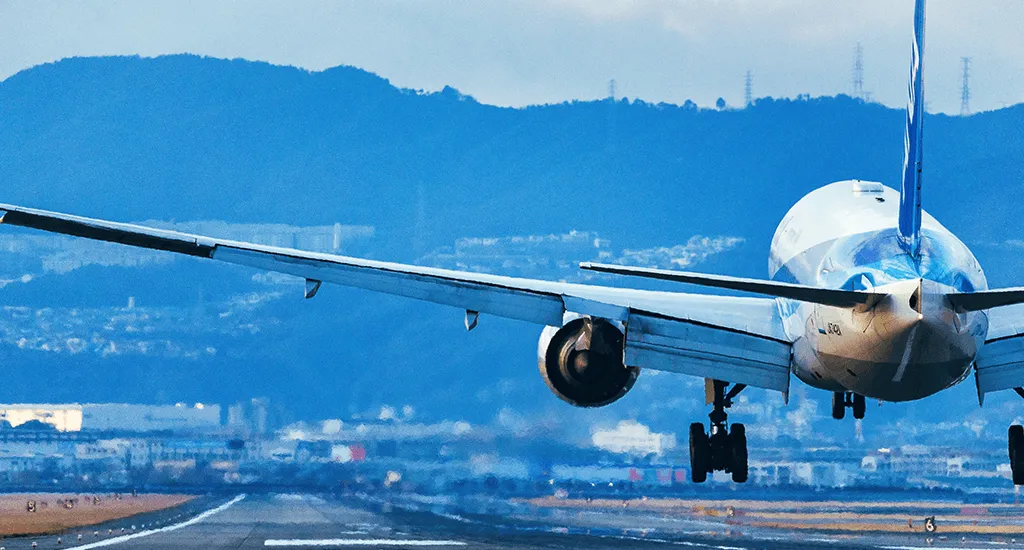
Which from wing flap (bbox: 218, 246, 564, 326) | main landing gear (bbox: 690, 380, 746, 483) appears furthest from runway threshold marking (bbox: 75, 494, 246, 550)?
wing flap (bbox: 218, 246, 564, 326)

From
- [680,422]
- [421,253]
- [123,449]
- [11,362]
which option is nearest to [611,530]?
[680,422]

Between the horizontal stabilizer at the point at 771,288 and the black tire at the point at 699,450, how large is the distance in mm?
9704

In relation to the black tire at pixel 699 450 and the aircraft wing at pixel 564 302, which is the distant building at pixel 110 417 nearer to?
the black tire at pixel 699 450

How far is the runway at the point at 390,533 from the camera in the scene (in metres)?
52.1

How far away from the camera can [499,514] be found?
73562 mm

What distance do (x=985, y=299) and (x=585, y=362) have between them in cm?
922

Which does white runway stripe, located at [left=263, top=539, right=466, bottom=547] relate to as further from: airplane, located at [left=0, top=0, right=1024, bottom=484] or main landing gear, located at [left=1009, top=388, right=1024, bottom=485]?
main landing gear, located at [left=1009, top=388, right=1024, bottom=485]

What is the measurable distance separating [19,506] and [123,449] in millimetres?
24139

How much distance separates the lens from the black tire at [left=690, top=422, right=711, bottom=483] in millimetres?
33562

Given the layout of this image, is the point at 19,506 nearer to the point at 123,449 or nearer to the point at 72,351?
the point at 123,449

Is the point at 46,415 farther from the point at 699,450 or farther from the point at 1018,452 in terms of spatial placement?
the point at 1018,452

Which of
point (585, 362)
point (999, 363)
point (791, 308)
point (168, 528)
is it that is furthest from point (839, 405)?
point (168, 528)

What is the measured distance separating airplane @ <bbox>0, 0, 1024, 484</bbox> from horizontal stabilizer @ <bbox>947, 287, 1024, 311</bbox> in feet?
0.09

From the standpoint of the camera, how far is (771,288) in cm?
2352
